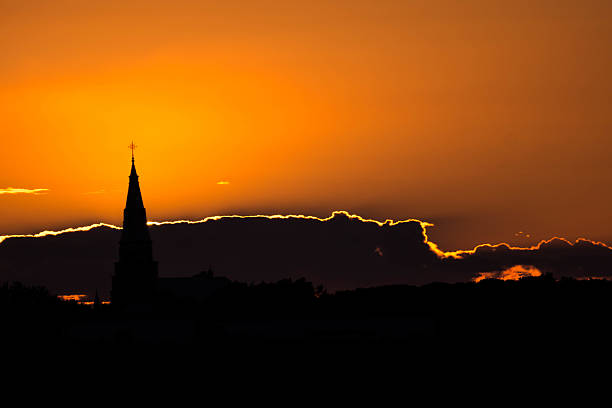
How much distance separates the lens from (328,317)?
5837 inches

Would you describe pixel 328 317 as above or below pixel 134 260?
below

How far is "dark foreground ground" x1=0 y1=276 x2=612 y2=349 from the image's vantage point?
108 metres

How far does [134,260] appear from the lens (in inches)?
5600

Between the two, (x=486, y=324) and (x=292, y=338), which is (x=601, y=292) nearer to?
(x=486, y=324)

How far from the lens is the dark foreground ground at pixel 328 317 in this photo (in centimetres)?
10806

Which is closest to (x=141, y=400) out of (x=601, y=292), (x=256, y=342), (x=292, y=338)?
(x=256, y=342)

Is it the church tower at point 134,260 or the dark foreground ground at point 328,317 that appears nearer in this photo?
the dark foreground ground at point 328,317

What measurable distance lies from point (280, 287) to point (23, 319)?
65.0 meters

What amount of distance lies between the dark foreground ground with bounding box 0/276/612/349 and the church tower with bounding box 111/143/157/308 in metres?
2.49

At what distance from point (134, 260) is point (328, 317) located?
25.4m

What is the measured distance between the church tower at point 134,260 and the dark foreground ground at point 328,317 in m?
2.49

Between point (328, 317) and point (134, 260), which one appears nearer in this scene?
point (134, 260)

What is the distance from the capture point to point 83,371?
86.1 meters

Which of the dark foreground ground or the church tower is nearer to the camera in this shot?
the dark foreground ground
